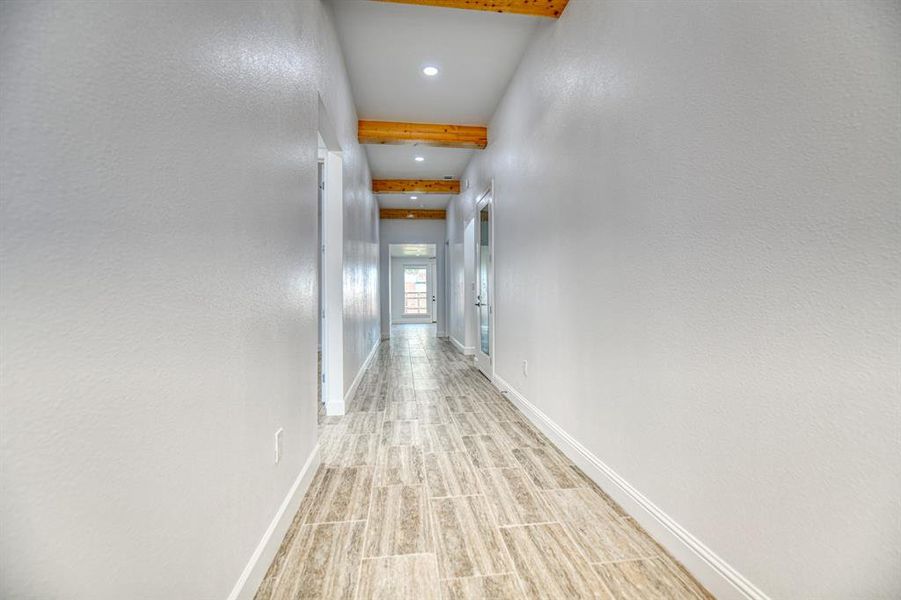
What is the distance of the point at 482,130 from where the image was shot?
179 inches

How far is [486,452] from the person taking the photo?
2537 mm

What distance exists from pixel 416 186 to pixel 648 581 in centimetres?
618

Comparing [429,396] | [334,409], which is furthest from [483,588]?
[429,396]

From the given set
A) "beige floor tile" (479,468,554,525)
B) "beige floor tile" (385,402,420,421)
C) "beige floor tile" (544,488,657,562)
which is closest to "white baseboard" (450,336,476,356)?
"beige floor tile" (385,402,420,421)

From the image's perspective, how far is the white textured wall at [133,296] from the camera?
56 cm

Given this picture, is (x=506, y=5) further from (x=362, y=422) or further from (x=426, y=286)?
(x=426, y=286)

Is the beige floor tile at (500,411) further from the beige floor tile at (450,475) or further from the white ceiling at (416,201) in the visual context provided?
the white ceiling at (416,201)

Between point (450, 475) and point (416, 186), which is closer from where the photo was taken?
point (450, 475)

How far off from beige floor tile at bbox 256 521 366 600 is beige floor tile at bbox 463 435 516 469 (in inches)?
34.6

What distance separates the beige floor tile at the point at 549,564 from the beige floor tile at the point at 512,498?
0.07 meters

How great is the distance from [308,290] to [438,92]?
267 cm

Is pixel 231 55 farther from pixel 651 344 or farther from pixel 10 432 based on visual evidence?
pixel 651 344

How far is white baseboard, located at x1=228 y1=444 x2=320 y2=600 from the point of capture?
1.26 m

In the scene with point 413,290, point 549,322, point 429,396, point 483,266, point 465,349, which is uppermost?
point 483,266
